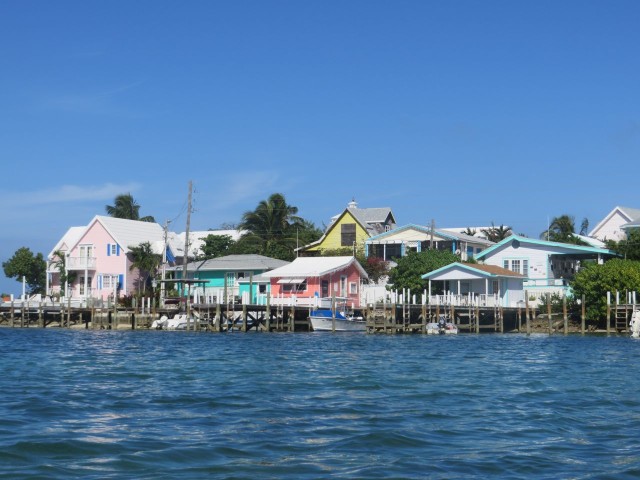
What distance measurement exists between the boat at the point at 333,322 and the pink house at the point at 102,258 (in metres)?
22.8

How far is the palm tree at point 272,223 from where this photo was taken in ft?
289

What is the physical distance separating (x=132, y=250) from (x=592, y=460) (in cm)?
6415

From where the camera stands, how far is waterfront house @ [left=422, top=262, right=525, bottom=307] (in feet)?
203

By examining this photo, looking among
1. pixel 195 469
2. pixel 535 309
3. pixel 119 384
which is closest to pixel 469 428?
pixel 195 469

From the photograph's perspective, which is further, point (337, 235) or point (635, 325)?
point (337, 235)

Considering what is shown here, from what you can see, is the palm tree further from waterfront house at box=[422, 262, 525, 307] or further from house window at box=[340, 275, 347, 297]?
waterfront house at box=[422, 262, 525, 307]

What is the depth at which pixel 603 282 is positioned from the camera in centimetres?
5653

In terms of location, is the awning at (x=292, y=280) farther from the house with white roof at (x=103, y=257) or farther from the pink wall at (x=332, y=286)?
the house with white roof at (x=103, y=257)

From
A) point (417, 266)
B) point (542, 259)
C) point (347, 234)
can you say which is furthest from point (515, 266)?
point (347, 234)

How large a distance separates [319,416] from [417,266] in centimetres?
4763

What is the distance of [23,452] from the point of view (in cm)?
1582

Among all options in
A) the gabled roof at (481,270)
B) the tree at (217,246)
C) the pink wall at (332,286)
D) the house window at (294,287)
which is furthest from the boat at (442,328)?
the tree at (217,246)

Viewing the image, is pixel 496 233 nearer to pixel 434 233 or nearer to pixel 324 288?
pixel 434 233

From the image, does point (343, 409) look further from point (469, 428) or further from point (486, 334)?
point (486, 334)
